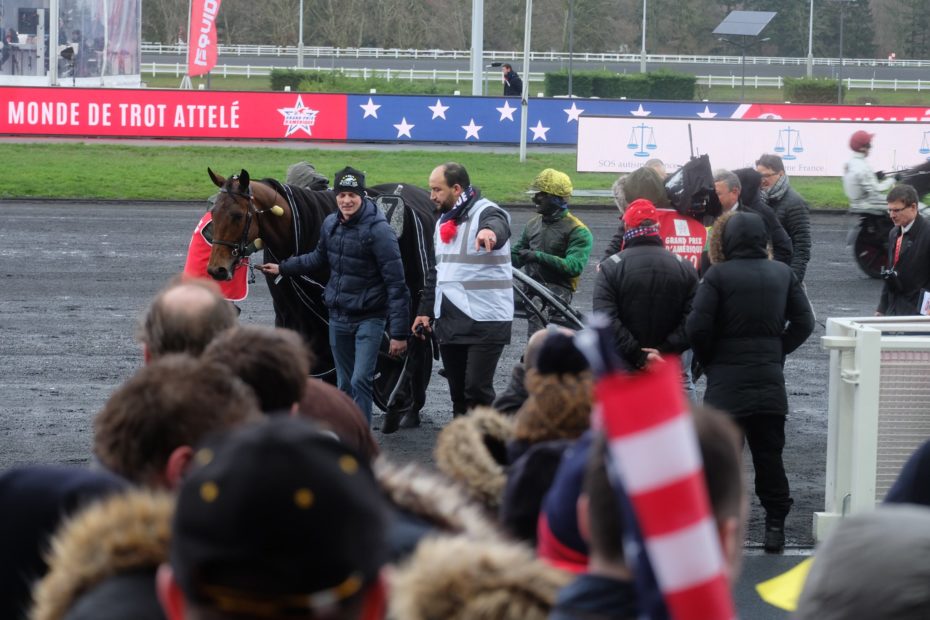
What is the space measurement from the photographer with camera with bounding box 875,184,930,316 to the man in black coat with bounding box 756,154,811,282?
0.63 metres

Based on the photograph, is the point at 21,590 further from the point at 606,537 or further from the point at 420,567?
the point at 606,537

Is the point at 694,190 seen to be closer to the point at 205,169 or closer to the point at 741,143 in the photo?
the point at 741,143

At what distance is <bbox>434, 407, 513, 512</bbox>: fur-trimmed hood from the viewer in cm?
373

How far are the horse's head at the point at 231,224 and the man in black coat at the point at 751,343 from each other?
3512mm

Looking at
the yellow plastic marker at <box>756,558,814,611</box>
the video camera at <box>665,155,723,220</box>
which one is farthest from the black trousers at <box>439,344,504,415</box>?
the yellow plastic marker at <box>756,558,814,611</box>

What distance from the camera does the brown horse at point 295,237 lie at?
911 cm

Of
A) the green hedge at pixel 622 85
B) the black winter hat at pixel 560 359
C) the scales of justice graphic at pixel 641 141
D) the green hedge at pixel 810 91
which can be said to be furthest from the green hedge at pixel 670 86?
the black winter hat at pixel 560 359

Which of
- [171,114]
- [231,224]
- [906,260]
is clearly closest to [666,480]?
[231,224]

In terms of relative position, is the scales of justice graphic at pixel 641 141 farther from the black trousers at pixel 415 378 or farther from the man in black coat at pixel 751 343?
the man in black coat at pixel 751 343

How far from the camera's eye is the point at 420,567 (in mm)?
2365

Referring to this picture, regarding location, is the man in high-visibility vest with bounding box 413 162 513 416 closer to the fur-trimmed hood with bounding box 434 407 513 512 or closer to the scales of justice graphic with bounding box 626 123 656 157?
the fur-trimmed hood with bounding box 434 407 513 512

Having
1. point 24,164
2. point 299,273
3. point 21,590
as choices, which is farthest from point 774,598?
point 24,164

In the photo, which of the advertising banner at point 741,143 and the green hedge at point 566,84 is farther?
the green hedge at point 566,84

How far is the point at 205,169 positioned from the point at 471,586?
23.7m
